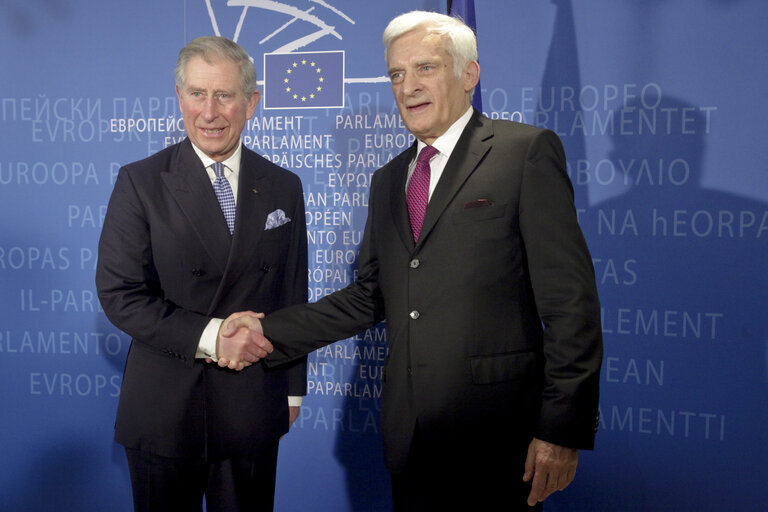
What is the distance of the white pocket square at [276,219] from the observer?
6.28ft

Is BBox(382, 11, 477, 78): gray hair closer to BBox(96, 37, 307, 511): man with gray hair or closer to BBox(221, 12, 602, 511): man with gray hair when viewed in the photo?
BBox(221, 12, 602, 511): man with gray hair

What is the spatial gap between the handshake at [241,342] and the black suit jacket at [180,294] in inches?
1.6

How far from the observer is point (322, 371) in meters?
2.92

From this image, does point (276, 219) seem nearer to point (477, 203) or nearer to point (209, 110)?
point (209, 110)

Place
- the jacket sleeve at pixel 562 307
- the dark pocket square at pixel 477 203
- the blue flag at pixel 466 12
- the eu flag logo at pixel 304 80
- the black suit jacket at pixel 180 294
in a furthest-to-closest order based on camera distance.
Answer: the eu flag logo at pixel 304 80
the blue flag at pixel 466 12
the black suit jacket at pixel 180 294
the dark pocket square at pixel 477 203
the jacket sleeve at pixel 562 307

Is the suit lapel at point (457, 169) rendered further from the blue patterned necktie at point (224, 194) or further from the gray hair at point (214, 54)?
the gray hair at point (214, 54)

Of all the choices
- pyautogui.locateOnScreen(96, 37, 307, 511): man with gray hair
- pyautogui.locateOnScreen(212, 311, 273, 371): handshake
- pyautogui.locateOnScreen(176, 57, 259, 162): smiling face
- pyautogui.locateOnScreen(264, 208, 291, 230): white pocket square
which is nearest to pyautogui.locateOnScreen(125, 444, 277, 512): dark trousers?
pyautogui.locateOnScreen(96, 37, 307, 511): man with gray hair

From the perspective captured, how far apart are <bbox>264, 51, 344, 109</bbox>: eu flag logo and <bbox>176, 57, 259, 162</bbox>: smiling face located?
0.96m

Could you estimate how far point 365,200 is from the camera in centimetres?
285

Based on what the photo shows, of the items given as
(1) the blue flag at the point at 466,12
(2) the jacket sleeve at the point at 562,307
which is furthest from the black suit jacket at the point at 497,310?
(1) the blue flag at the point at 466,12

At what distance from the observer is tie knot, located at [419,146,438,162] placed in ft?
5.72

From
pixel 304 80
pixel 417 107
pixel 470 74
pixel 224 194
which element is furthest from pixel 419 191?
pixel 304 80

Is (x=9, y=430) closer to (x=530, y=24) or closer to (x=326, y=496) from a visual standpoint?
(x=326, y=496)

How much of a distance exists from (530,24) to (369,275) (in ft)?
4.83
